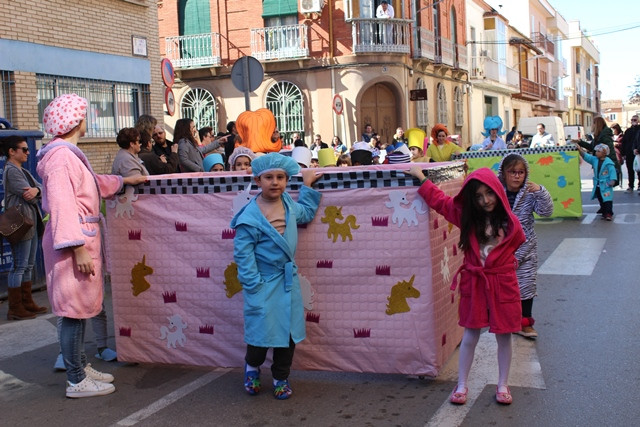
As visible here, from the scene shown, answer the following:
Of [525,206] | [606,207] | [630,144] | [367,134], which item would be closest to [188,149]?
[525,206]

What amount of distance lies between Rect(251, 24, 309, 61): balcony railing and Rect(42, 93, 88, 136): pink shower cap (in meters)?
24.1

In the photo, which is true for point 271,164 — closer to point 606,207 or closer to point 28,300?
point 28,300

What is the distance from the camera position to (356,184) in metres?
5.27

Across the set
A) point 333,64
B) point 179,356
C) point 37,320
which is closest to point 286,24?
point 333,64

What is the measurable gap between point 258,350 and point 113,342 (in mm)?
2162

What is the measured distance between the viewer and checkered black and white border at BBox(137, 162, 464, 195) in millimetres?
5191

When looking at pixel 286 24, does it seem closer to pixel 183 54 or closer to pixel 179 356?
pixel 183 54

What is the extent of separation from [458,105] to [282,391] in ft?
115

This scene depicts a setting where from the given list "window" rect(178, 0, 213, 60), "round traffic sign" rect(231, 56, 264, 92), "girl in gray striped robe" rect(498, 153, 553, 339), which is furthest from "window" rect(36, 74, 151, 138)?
"window" rect(178, 0, 213, 60)

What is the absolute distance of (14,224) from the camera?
25.7 ft

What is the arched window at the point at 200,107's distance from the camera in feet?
100

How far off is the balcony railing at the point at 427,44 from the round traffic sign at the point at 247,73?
20959 mm

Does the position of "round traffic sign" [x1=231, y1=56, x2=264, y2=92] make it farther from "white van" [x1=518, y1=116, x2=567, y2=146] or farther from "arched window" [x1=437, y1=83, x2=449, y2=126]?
"white van" [x1=518, y1=116, x2=567, y2=146]

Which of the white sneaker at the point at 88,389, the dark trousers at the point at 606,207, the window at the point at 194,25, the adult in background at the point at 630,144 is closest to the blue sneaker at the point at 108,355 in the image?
the white sneaker at the point at 88,389
